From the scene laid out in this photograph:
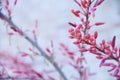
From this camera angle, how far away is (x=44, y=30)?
9.30 feet

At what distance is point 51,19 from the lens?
2.81 m

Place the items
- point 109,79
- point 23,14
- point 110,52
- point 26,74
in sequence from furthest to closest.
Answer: point 23,14, point 109,79, point 26,74, point 110,52

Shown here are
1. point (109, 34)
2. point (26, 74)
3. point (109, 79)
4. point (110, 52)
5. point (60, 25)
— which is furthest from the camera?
point (60, 25)

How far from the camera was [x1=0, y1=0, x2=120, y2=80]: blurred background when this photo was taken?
8.19ft

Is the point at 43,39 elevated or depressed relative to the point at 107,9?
depressed

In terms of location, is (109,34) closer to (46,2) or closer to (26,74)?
(46,2)

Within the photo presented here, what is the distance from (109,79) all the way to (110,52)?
1.45 m

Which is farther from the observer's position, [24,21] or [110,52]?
[24,21]

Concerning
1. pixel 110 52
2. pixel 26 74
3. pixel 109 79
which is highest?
pixel 110 52

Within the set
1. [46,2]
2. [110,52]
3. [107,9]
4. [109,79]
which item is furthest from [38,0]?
[110,52]

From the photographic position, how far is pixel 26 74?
4.89 ft

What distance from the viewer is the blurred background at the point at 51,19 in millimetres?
2496

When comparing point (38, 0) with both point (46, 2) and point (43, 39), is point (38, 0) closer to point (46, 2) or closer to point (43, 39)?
point (46, 2)

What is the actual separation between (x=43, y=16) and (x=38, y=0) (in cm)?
16
